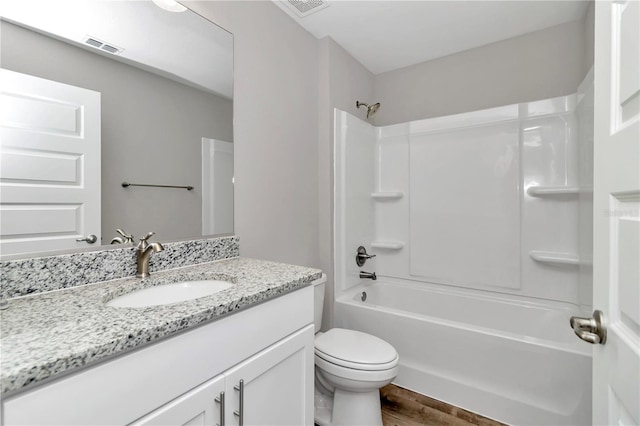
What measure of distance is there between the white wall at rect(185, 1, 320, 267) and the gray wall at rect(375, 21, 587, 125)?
95 centimetres

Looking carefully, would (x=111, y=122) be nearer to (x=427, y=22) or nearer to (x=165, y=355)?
(x=165, y=355)

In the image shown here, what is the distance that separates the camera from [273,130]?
1765 mm

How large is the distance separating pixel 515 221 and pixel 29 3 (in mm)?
2730

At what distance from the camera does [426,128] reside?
245 cm

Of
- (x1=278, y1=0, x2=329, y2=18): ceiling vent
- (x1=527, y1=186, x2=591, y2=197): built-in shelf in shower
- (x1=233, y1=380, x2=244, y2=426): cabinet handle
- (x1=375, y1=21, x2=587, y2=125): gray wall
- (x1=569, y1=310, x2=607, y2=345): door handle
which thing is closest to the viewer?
(x1=569, y1=310, x2=607, y2=345): door handle

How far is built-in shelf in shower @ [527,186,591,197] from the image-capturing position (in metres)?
1.86

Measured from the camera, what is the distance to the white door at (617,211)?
1.78 feet

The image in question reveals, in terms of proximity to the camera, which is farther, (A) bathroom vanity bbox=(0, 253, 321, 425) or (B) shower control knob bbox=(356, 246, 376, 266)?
(B) shower control knob bbox=(356, 246, 376, 266)

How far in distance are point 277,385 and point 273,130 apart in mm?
1331

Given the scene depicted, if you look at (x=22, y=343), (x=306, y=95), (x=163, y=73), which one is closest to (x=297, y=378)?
(x=22, y=343)

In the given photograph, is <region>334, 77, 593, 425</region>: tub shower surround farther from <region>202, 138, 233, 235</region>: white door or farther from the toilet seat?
<region>202, 138, 233, 235</region>: white door

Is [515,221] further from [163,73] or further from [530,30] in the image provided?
[163,73]

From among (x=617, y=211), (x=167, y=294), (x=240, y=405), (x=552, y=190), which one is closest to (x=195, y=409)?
(x=240, y=405)

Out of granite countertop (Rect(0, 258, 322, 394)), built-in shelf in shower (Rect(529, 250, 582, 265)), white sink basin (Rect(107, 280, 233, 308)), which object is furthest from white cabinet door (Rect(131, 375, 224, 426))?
built-in shelf in shower (Rect(529, 250, 582, 265))
